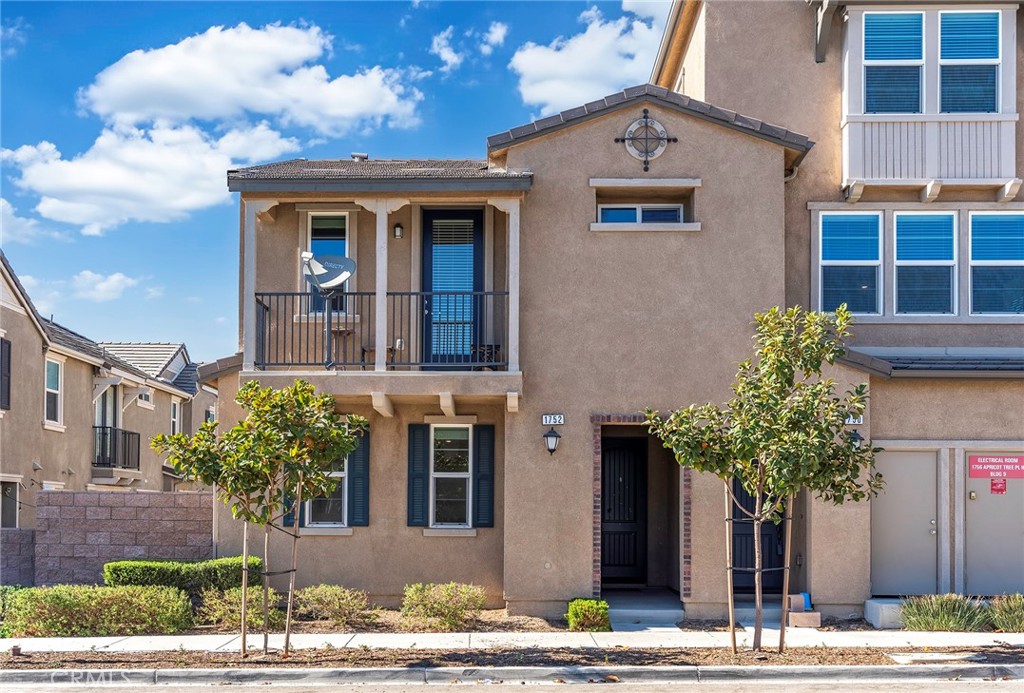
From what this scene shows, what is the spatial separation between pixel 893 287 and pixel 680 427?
222 inches

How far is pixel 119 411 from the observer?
2789 centimetres

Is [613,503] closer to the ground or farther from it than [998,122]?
closer to the ground

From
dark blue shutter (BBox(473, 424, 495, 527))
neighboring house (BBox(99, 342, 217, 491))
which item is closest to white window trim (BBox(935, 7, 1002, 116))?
dark blue shutter (BBox(473, 424, 495, 527))

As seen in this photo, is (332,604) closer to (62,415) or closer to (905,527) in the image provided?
(905,527)

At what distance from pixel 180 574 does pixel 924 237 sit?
11.2 meters

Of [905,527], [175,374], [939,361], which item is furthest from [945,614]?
A: [175,374]

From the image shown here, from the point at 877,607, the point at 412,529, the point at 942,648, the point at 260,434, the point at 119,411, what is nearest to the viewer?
the point at 260,434

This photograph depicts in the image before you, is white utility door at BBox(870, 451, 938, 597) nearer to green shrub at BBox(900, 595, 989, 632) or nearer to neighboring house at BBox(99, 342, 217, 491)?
green shrub at BBox(900, 595, 989, 632)

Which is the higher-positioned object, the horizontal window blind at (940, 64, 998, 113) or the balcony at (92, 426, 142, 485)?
the horizontal window blind at (940, 64, 998, 113)

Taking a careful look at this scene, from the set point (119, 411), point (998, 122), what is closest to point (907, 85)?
point (998, 122)

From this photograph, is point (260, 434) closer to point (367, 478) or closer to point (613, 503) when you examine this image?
point (367, 478)

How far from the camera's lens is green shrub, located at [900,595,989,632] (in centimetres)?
1313

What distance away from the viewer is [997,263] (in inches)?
604

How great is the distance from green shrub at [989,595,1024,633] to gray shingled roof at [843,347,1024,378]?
2.87m
